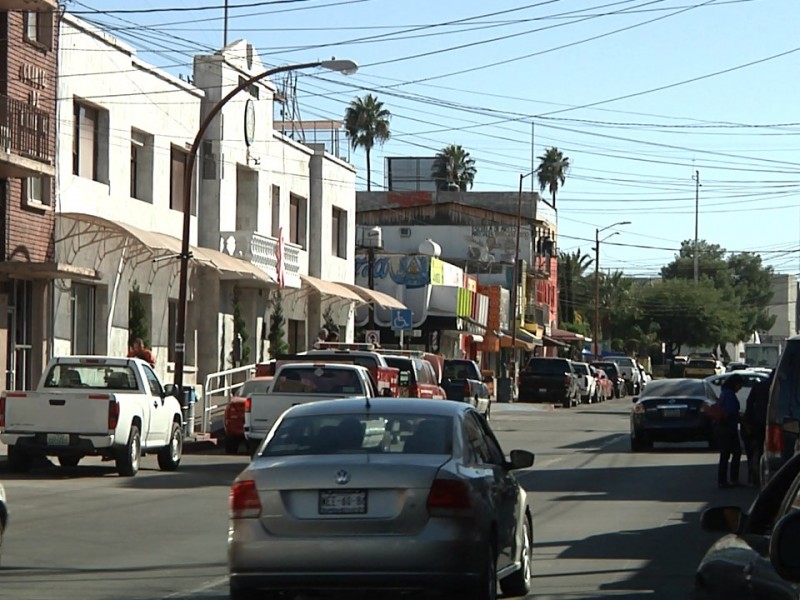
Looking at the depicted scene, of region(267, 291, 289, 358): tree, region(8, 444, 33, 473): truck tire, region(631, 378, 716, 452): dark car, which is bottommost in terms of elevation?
region(8, 444, 33, 473): truck tire

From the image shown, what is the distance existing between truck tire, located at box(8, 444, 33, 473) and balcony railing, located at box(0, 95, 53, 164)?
787 cm

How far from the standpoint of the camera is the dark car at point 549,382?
209ft

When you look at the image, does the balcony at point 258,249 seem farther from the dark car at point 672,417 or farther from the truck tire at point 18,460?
the truck tire at point 18,460

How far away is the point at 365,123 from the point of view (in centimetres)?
11131

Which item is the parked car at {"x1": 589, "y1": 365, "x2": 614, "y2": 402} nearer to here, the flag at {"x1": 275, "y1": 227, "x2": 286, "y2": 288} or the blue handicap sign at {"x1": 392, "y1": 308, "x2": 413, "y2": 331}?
the blue handicap sign at {"x1": 392, "y1": 308, "x2": 413, "y2": 331}

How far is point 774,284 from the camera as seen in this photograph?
166250 millimetres

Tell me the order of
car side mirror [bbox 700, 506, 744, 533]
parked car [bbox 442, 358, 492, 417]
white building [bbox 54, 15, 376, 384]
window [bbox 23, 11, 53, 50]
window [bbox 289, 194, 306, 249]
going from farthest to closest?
window [bbox 289, 194, 306, 249], parked car [bbox 442, 358, 492, 417], white building [bbox 54, 15, 376, 384], window [bbox 23, 11, 53, 50], car side mirror [bbox 700, 506, 744, 533]

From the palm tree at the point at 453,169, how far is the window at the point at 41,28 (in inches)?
3220

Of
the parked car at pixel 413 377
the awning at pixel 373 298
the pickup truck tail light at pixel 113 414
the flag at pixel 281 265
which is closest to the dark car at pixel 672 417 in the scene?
the parked car at pixel 413 377

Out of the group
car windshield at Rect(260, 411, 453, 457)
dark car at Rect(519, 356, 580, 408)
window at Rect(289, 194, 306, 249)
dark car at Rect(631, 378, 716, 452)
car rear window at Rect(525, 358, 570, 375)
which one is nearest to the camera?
car windshield at Rect(260, 411, 453, 457)

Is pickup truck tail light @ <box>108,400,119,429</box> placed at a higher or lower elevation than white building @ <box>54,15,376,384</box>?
lower

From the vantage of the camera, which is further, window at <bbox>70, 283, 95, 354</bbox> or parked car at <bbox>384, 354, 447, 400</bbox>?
window at <bbox>70, 283, 95, 354</bbox>

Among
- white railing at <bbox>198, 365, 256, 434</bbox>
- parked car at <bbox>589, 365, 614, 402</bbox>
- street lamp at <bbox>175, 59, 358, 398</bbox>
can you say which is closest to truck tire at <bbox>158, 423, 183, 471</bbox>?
street lamp at <bbox>175, 59, 358, 398</bbox>

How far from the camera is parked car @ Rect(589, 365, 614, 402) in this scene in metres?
71.8
